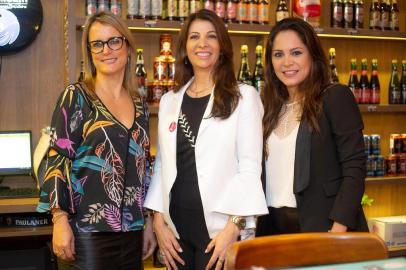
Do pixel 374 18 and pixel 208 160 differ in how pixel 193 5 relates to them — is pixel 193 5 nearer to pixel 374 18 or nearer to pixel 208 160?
pixel 374 18

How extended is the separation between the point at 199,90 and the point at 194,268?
2.27ft

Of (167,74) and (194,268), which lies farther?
(167,74)

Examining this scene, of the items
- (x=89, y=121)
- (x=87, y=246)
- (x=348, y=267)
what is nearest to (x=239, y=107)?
(x=89, y=121)

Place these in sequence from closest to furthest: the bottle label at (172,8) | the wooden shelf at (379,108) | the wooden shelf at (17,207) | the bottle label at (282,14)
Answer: the wooden shelf at (17,207) < the bottle label at (172,8) < the bottle label at (282,14) < the wooden shelf at (379,108)

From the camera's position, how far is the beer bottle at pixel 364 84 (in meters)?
3.87

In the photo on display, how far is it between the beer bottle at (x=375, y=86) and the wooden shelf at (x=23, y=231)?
2.28 metres

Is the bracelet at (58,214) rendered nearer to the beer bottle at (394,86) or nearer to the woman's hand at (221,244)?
the woman's hand at (221,244)

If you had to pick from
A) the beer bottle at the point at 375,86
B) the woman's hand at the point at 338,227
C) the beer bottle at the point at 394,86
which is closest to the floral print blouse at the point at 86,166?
the woman's hand at the point at 338,227

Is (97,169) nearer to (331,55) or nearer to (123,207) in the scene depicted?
(123,207)

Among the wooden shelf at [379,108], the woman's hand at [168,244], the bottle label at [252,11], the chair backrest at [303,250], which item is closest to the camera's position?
the chair backrest at [303,250]

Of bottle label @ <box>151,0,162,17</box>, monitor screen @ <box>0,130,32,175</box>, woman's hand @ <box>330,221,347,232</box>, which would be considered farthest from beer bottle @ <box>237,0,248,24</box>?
woman's hand @ <box>330,221,347,232</box>

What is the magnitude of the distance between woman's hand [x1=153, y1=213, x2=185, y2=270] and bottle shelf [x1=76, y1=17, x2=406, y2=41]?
1380 mm

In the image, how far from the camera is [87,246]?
2.12 metres

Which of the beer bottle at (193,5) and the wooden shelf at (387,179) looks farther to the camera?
the wooden shelf at (387,179)
